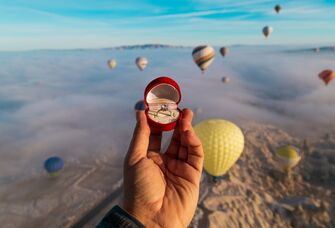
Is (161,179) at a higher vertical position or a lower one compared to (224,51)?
lower

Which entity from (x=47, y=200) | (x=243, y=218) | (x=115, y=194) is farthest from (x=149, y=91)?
(x=47, y=200)

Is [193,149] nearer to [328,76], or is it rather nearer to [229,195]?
[229,195]

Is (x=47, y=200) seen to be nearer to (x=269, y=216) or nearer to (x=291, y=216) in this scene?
(x=269, y=216)

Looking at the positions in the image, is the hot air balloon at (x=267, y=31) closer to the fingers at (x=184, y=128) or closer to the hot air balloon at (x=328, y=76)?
the hot air balloon at (x=328, y=76)

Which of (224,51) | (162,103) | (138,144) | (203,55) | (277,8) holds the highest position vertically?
(277,8)

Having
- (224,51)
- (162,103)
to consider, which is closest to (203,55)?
(162,103)

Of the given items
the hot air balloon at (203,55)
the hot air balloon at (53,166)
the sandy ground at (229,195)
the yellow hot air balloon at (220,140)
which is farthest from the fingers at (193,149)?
the hot air balloon at (53,166)
